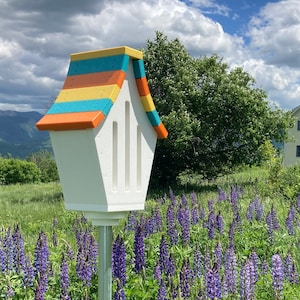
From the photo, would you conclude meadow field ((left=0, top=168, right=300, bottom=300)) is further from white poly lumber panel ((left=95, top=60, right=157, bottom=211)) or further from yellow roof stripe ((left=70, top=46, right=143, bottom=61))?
yellow roof stripe ((left=70, top=46, right=143, bottom=61))

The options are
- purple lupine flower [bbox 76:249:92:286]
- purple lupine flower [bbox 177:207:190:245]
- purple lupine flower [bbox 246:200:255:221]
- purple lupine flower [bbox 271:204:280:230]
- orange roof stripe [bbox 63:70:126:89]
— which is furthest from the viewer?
purple lupine flower [bbox 246:200:255:221]

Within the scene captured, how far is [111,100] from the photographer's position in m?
3.02

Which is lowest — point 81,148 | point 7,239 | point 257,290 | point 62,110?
point 257,290

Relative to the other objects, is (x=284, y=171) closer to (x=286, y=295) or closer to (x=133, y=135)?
(x=286, y=295)

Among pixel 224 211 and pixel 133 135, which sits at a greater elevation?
pixel 133 135

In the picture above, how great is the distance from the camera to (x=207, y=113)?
68.7 feet

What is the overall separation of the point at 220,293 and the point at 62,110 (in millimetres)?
2180

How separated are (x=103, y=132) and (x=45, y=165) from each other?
60735 millimetres

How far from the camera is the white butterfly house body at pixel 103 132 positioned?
9.96 ft

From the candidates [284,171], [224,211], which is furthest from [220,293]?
[284,171]

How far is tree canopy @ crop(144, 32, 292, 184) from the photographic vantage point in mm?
20125

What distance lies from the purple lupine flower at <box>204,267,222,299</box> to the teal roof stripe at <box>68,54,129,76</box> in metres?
→ 1.97

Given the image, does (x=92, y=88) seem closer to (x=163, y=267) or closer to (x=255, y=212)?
(x=163, y=267)

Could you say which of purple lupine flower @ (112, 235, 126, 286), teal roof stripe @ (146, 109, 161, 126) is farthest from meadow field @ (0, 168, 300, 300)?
teal roof stripe @ (146, 109, 161, 126)
